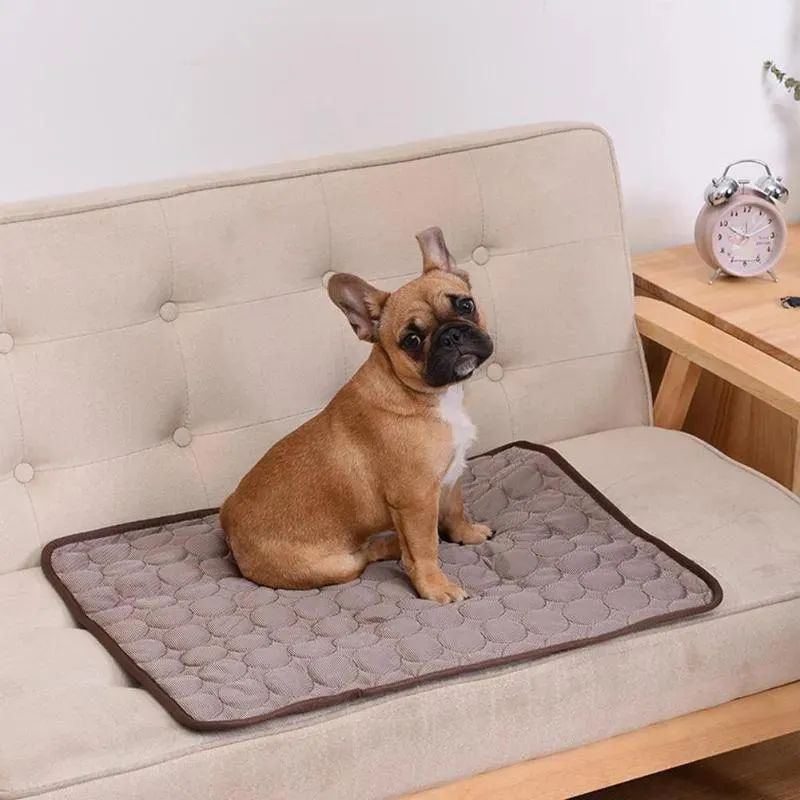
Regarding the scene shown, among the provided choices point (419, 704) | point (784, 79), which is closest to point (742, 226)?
point (784, 79)

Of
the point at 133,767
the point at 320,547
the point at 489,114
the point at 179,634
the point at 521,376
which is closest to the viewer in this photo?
the point at 133,767

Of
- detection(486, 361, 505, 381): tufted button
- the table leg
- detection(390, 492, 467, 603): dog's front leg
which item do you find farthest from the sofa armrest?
detection(390, 492, 467, 603): dog's front leg

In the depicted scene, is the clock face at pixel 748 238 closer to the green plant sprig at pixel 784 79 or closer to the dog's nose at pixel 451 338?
the green plant sprig at pixel 784 79

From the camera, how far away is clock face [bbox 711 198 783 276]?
8.20ft

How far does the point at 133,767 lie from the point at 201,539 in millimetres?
542

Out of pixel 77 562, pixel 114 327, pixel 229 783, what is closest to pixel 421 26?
pixel 114 327

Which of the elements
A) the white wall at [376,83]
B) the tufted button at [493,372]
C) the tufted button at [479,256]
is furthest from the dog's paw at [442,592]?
the white wall at [376,83]

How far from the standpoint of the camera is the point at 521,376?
7.82 ft

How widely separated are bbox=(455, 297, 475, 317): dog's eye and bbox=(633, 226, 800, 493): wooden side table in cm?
59

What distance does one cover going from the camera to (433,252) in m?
1.99

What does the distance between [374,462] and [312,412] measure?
1.03 ft

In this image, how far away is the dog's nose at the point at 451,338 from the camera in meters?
1.88

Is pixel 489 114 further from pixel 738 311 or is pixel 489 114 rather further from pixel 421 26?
pixel 738 311

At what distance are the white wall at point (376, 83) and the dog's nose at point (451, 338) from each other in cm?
73
